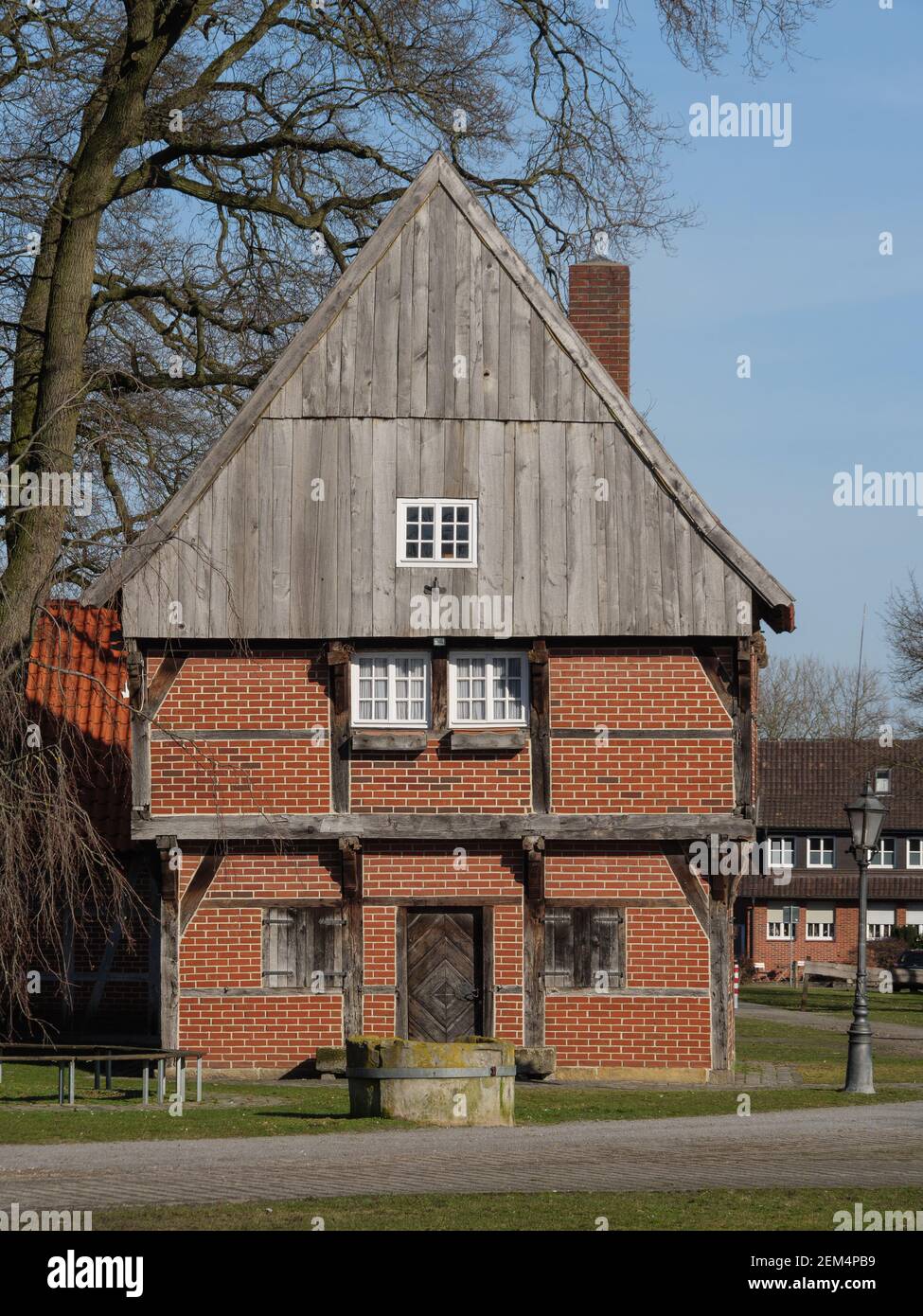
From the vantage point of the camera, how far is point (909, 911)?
61031mm

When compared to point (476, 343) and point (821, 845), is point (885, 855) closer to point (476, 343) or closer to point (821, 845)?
point (821, 845)

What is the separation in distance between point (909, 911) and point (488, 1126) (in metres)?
47.1

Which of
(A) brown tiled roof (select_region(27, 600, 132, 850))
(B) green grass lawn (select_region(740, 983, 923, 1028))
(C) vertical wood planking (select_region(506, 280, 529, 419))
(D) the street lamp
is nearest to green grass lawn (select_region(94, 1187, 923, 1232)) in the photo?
(D) the street lamp

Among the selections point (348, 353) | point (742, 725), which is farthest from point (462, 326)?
point (742, 725)

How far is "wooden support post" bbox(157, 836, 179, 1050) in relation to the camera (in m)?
21.9

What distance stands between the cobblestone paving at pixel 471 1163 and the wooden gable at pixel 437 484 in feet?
23.8

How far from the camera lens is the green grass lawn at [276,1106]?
16.0 m

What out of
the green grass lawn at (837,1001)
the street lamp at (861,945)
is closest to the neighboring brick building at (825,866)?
the green grass lawn at (837,1001)

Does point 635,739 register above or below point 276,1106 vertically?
above

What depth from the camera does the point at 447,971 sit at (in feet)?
72.8

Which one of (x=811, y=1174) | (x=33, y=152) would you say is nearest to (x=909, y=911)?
(x=33, y=152)

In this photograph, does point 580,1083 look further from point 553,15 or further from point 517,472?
point 553,15

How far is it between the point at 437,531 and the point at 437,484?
0.56 m

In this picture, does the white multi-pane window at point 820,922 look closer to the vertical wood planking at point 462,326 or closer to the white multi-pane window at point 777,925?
the white multi-pane window at point 777,925
